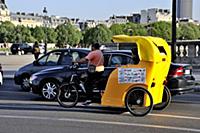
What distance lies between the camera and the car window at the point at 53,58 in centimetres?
1717

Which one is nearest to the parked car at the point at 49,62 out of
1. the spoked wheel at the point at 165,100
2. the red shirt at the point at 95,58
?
the red shirt at the point at 95,58

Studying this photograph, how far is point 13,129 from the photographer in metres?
9.64

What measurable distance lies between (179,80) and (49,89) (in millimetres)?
3929

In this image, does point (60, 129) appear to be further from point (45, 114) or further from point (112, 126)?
point (45, 114)

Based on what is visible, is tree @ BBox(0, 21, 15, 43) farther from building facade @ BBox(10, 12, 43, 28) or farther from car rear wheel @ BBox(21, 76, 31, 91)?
car rear wheel @ BBox(21, 76, 31, 91)

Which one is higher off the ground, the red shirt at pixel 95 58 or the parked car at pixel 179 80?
the red shirt at pixel 95 58

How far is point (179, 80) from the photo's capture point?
43.8 ft

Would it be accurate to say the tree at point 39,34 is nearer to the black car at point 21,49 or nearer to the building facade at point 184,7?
the building facade at point 184,7

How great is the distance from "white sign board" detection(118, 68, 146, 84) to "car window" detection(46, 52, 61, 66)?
19.0 feet

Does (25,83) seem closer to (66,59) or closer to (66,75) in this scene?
(66,59)

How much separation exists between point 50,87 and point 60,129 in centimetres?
509

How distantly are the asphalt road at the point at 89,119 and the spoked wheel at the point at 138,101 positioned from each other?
183mm

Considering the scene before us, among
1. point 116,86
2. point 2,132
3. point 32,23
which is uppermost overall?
point 32,23

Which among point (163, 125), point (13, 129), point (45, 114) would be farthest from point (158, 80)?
point (13, 129)
